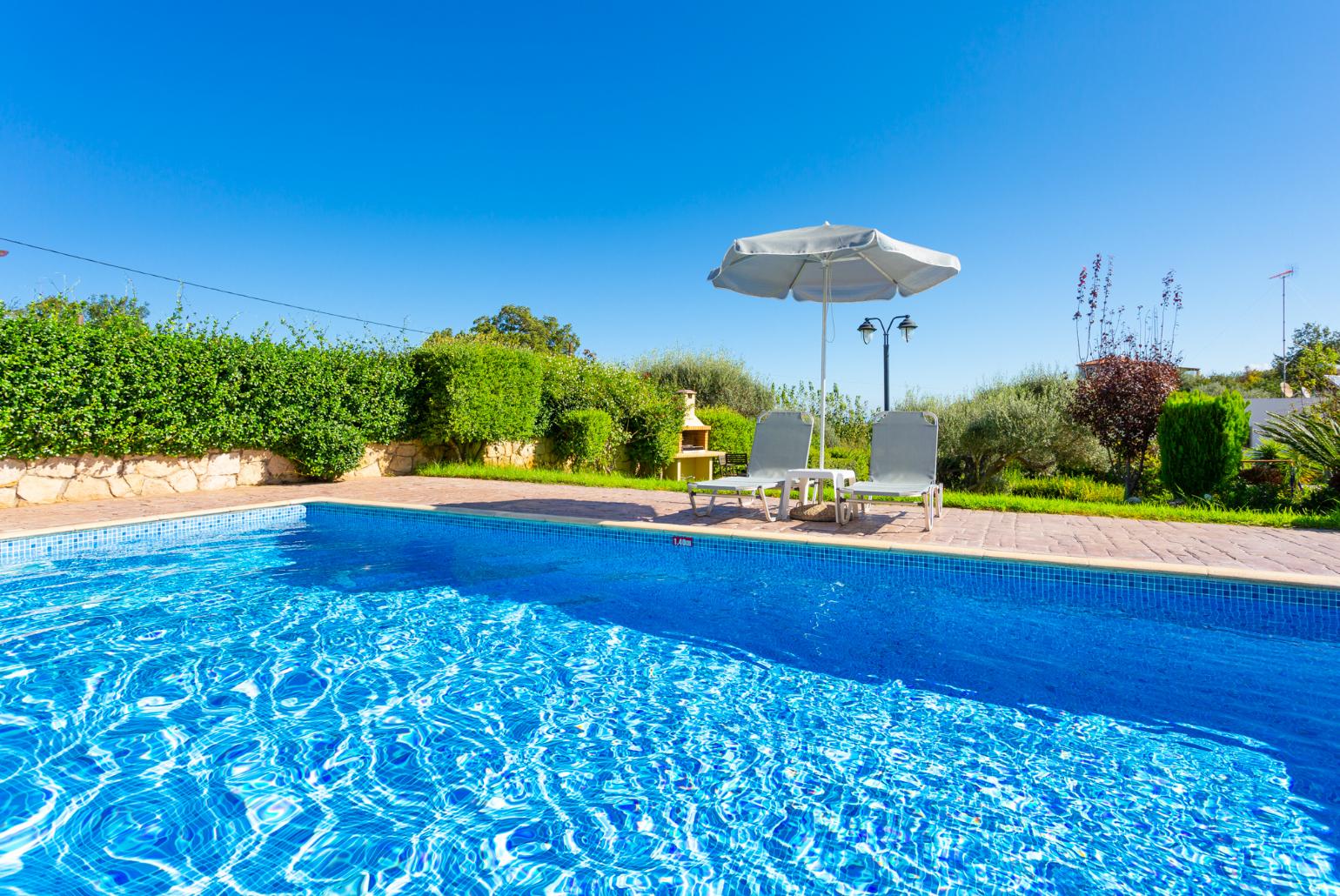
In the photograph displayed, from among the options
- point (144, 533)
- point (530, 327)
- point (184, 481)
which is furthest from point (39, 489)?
point (530, 327)

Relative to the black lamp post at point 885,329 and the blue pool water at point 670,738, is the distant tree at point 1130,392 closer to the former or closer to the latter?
the black lamp post at point 885,329

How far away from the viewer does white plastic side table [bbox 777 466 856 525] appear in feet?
23.2

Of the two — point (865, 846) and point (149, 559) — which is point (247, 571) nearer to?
point (149, 559)

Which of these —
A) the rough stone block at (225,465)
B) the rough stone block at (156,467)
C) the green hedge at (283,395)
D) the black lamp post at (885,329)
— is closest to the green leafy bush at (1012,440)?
the black lamp post at (885,329)

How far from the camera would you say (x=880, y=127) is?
12945 millimetres

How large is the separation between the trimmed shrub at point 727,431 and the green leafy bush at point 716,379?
9.26 feet

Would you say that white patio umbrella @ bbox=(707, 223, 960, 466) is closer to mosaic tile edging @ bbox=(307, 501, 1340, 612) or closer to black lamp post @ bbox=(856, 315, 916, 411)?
mosaic tile edging @ bbox=(307, 501, 1340, 612)

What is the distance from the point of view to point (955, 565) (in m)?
5.57

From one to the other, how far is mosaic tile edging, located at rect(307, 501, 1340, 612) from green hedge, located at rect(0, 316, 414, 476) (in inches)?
182

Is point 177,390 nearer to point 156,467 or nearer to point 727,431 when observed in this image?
point 156,467

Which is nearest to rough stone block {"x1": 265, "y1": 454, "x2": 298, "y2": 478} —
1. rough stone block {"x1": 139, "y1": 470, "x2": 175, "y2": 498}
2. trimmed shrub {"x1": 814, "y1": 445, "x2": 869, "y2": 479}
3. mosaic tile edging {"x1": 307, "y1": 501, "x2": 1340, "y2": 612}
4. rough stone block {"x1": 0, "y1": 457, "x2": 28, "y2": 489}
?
rough stone block {"x1": 139, "y1": 470, "x2": 175, "y2": 498}

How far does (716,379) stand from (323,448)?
12.6m

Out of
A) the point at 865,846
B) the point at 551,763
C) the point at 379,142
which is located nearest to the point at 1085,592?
the point at 865,846

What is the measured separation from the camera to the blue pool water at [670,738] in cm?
216
